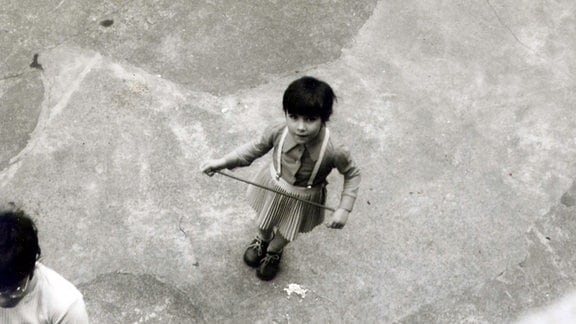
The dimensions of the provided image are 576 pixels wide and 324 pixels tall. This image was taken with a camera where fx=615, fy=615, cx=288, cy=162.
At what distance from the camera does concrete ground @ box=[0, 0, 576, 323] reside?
361cm

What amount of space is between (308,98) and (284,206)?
754 millimetres

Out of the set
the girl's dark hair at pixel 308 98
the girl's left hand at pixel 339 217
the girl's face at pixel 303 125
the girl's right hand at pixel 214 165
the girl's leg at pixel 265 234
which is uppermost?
the girl's dark hair at pixel 308 98

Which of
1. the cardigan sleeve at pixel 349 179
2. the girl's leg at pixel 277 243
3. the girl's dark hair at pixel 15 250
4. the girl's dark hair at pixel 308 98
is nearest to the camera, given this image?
the girl's dark hair at pixel 15 250

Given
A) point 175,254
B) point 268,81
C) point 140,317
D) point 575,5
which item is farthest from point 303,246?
point 575,5

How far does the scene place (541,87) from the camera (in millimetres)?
4508

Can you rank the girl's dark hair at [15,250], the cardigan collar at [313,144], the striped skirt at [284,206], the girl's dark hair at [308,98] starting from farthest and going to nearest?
the striped skirt at [284,206], the cardigan collar at [313,144], the girl's dark hair at [308,98], the girl's dark hair at [15,250]

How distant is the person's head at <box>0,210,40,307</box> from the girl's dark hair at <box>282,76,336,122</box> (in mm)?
1139

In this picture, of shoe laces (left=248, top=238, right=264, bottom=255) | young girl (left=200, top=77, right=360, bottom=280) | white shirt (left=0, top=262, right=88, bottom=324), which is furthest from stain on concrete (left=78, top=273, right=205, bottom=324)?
white shirt (left=0, top=262, right=88, bottom=324)

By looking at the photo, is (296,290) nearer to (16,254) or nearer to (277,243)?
(277,243)

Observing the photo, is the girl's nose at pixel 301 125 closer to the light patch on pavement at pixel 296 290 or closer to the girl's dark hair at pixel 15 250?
the girl's dark hair at pixel 15 250

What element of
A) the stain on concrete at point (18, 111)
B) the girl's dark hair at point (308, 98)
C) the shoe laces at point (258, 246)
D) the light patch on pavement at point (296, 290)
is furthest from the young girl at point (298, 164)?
the stain on concrete at point (18, 111)

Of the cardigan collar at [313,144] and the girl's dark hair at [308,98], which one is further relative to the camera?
the cardigan collar at [313,144]

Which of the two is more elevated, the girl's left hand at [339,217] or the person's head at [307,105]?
the person's head at [307,105]

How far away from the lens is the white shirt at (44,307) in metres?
2.22
